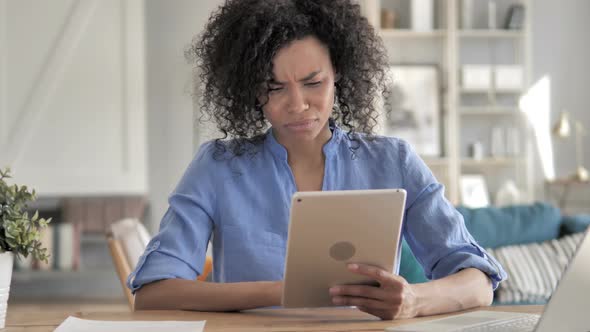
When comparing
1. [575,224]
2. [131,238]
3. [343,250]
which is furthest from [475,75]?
[343,250]

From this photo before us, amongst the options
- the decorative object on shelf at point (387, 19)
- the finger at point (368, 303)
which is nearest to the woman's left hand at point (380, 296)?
the finger at point (368, 303)

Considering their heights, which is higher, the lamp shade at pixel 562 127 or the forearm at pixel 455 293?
the forearm at pixel 455 293

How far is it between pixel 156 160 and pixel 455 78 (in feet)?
7.87

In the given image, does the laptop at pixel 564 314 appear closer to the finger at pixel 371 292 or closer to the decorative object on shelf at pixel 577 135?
the finger at pixel 371 292

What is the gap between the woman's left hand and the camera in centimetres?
139

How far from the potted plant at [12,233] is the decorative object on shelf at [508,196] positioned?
5.45 m

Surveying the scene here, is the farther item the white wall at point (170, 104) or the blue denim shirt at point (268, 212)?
the white wall at point (170, 104)

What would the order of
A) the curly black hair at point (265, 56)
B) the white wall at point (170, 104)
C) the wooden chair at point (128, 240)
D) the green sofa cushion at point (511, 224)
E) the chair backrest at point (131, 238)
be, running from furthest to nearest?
the white wall at point (170, 104) → the green sofa cushion at point (511, 224) → the chair backrest at point (131, 238) → the wooden chair at point (128, 240) → the curly black hair at point (265, 56)

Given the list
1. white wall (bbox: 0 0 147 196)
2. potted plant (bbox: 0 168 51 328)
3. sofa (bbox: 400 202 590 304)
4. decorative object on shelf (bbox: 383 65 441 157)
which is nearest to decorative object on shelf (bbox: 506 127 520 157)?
decorative object on shelf (bbox: 383 65 441 157)

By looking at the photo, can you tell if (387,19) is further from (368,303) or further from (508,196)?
(368,303)

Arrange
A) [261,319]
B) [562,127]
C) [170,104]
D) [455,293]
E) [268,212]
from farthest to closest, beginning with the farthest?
[562,127] → [170,104] → [268,212] → [455,293] → [261,319]

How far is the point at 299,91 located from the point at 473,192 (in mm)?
5137

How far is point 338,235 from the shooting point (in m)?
1.35

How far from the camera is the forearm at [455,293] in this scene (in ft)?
4.90
